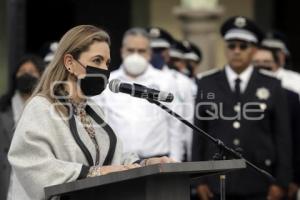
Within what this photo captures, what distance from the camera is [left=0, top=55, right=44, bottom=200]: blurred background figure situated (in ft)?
27.3

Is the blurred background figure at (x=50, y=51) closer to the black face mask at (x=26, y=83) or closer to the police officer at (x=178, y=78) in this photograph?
the police officer at (x=178, y=78)

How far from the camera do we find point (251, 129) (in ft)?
27.9

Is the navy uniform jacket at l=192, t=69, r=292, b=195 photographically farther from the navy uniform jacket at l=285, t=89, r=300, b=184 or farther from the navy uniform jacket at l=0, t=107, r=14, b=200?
the navy uniform jacket at l=0, t=107, r=14, b=200

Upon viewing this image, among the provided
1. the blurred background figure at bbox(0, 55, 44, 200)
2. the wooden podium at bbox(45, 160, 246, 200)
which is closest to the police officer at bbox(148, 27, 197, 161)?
the blurred background figure at bbox(0, 55, 44, 200)

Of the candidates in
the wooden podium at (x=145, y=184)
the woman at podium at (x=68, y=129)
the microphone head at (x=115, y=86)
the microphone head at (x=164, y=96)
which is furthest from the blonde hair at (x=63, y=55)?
the wooden podium at (x=145, y=184)

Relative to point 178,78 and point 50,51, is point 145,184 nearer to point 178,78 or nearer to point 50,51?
point 178,78

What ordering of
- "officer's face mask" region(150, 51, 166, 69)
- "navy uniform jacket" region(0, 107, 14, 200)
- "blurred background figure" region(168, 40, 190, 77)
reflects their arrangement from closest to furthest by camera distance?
"navy uniform jacket" region(0, 107, 14, 200)
"officer's face mask" region(150, 51, 166, 69)
"blurred background figure" region(168, 40, 190, 77)

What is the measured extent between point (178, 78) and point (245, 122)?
185 centimetres

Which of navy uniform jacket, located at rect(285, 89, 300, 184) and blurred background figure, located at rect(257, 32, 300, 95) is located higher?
blurred background figure, located at rect(257, 32, 300, 95)

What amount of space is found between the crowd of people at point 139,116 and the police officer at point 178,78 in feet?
0.05

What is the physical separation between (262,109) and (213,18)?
20.0 feet

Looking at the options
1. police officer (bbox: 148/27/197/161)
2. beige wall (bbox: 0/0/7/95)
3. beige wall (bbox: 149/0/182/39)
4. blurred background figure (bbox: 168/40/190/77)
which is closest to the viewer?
police officer (bbox: 148/27/197/161)

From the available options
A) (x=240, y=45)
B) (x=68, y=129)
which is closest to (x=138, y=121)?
(x=240, y=45)

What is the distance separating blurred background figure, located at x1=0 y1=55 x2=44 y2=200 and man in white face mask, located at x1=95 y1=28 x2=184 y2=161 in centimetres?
64
